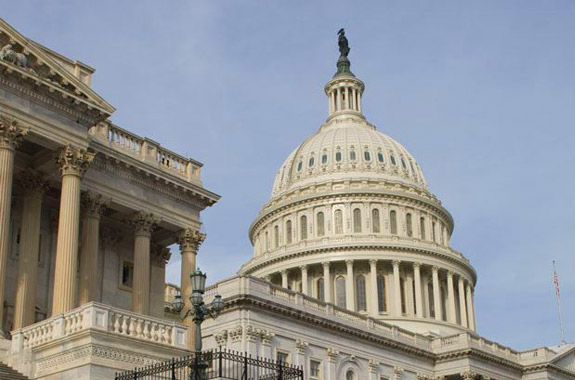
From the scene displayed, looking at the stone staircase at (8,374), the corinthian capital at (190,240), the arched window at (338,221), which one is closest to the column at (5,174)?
the stone staircase at (8,374)

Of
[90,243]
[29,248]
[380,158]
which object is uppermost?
[380,158]

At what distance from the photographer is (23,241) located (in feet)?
118

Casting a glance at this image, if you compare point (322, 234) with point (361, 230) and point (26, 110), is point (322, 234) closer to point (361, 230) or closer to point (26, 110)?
point (361, 230)

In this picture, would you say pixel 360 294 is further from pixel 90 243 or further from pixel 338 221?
pixel 90 243

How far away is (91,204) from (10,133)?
21.0 ft

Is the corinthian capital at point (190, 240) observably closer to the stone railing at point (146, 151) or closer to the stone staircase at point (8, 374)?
the stone railing at point (146, 151)

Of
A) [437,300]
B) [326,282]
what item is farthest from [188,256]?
[437,300]

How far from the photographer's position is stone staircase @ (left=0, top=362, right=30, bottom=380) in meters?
27.2

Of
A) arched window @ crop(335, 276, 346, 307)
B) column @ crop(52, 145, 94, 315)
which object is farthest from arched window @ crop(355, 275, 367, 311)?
column @ crop(52, 145, 94, 315)

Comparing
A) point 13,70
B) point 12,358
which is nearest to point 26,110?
point 13,70

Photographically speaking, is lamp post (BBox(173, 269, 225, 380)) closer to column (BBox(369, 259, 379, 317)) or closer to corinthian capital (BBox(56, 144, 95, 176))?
corinthian capital (BBox(56, 144, 95, 176))

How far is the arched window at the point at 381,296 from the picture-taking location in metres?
100

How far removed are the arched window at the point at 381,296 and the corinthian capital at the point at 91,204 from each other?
63.8 metres

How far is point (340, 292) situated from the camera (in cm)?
10131
